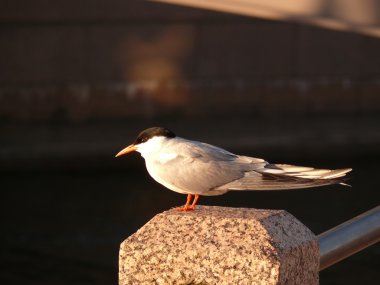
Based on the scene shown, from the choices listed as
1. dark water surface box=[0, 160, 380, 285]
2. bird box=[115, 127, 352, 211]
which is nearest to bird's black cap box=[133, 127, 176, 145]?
bird box=[115, 127, 352, 211]

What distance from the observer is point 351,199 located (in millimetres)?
19094

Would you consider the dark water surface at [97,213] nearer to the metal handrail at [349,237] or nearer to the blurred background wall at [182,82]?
the blurred background wall at [182,82]

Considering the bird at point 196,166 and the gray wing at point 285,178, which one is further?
the bird at point 196,166

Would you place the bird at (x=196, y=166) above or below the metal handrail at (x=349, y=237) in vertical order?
below

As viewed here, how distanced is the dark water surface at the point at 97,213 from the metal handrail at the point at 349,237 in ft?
35.3

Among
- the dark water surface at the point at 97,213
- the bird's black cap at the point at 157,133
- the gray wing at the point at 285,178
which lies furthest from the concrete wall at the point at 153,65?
the gray wing at the point at 285,178

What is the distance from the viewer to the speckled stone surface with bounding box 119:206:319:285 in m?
4.08

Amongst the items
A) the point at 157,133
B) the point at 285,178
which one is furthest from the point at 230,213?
the point at 157,133

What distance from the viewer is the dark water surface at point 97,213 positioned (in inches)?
614

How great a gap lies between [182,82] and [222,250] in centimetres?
1917

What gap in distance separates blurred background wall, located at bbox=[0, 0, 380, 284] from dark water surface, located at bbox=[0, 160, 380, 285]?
2.77 feet

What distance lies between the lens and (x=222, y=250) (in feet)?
13.5

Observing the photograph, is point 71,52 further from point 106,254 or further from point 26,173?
point 106,254

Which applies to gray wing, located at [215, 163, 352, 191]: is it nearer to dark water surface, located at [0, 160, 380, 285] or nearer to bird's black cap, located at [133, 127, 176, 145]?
bird's black cap, located at [133, 127, 176, 145]
